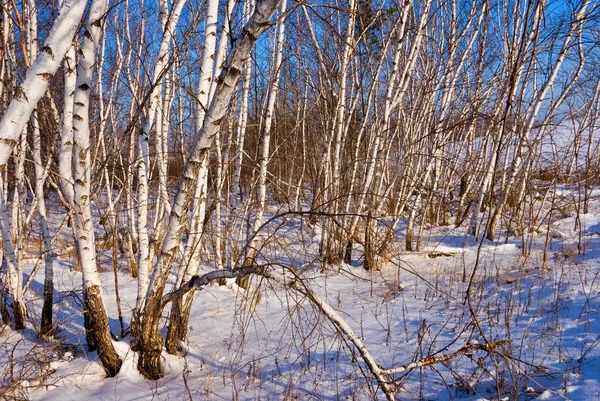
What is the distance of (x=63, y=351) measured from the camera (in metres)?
4.18

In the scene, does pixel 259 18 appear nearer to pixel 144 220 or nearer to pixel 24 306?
pixel 144 220

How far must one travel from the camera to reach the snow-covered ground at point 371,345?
3.15 metres

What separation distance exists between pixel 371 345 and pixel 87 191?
2797mm

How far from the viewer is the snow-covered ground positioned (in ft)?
10.3

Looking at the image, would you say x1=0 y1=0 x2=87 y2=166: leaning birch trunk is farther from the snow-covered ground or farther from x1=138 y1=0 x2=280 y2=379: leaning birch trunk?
the snow-covered ground

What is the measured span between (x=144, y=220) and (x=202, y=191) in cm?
67

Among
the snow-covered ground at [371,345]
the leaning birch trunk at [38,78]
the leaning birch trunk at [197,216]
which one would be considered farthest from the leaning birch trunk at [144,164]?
the leaning birch trunk at [38,78]

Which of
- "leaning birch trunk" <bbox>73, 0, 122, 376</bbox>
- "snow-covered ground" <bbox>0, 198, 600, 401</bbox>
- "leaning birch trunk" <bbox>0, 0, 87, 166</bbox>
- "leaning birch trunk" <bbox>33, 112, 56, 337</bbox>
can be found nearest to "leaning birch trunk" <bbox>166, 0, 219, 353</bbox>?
"snow-covered ground" <bbox>0, 198, 600, 401</bbox>

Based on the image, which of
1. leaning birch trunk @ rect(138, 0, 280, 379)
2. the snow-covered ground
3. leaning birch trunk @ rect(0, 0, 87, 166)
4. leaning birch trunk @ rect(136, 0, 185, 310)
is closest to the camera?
leaning birch trunk @ rect(0, 0, 87, 166)

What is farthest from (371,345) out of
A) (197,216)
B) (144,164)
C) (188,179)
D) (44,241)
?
(44,241)

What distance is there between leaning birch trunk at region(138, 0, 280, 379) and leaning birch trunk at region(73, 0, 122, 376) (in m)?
0.30

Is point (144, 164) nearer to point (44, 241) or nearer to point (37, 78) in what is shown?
point (44, 241)

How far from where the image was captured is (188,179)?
122 inches

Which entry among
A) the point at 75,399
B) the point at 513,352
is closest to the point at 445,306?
the point at 513,352
